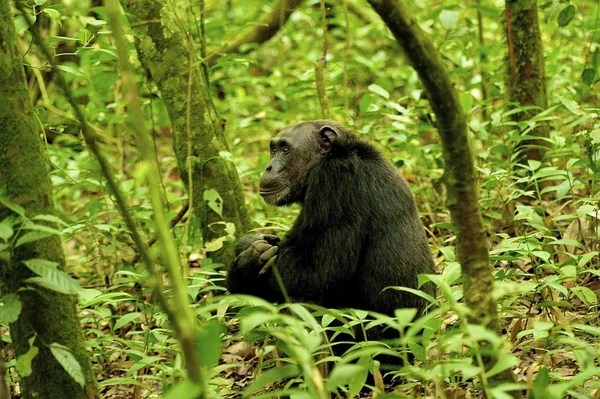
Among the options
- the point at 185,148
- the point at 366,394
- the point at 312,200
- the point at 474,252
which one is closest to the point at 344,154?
the point at 312,200

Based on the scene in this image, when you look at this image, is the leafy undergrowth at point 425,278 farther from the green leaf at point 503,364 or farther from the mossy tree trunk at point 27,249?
the mossy tree trunk at point 27,249

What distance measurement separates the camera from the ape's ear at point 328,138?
5301mm

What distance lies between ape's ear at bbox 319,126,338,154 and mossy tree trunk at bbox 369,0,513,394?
7.89 feet

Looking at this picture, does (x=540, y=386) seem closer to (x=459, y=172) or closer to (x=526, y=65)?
(x=459, y=172)

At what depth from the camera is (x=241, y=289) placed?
16.8 feet

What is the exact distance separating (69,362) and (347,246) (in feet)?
7.23

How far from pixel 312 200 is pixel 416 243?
2.52ft

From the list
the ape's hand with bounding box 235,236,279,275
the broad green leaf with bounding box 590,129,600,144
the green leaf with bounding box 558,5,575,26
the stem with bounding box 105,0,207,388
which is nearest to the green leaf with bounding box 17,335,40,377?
the stem with bounding box 105,0,207,388

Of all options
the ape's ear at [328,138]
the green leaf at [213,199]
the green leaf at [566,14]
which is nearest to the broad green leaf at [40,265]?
the green leaf at [213,199]

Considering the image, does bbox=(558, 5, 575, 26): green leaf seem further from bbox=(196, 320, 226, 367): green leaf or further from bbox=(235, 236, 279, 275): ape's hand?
bbox=(196, 320, 226, 367): green leaf

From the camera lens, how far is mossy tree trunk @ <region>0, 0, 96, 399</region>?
323 centimetres

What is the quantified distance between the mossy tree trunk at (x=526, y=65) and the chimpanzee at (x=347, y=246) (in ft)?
6.13

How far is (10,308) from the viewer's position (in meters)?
3.01

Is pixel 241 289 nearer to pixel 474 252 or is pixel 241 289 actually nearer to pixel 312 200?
pixel 312 200
